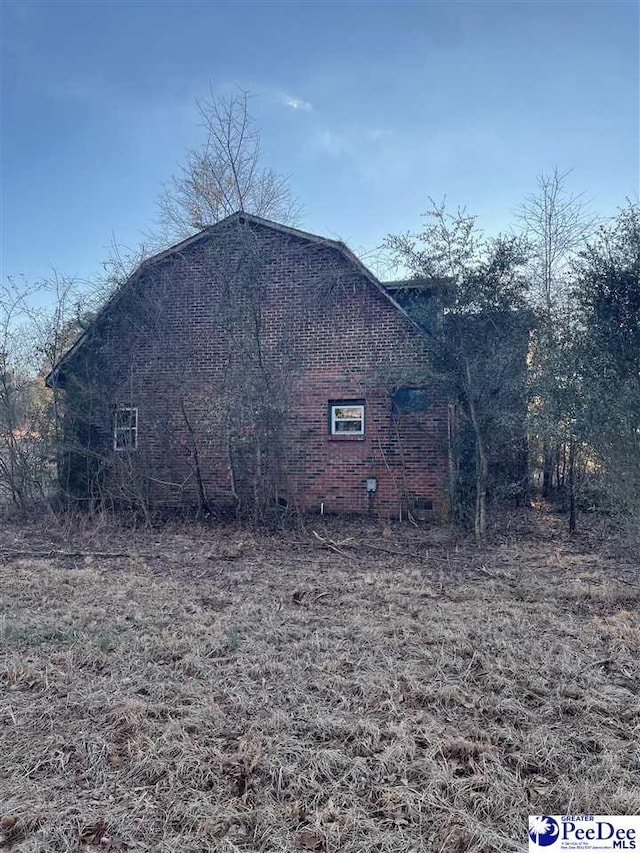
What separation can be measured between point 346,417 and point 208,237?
198 inches

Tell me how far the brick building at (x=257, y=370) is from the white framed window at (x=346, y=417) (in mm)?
24

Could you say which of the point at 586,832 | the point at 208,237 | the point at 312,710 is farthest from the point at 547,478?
the point at 586,832

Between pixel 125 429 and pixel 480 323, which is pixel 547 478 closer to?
pixel 480 323

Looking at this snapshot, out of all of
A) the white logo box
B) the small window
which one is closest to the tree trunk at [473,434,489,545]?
the white logo box

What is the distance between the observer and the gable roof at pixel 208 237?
36.8ft

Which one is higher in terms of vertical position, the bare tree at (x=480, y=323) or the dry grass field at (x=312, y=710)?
the bare tree at (x=480, y=323)

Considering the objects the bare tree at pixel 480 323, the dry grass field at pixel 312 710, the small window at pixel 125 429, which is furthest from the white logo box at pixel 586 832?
the small window at pixel 125 429

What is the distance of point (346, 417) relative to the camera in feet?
37.9

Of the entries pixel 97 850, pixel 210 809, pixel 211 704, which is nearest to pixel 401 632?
pixel 211 704

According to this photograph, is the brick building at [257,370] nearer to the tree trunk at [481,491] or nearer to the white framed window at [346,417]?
the white framed window at [346,417]

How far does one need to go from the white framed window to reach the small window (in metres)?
4.27

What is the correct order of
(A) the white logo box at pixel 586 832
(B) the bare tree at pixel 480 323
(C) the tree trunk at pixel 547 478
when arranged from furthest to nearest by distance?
(C) the tree trunk at pixel 547 478
(B) the bare tree at pixel 480 323
(A) the white logo box at pixel 586 832

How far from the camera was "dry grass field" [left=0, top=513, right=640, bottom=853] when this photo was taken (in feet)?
8.11

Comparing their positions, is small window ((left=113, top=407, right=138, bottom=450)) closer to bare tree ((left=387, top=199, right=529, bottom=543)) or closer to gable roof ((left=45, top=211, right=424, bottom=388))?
gable roof ((left=45, top=211, right=424, bottom=388))
